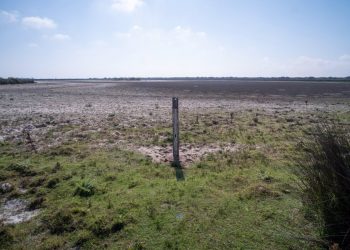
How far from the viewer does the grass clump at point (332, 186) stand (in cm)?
412

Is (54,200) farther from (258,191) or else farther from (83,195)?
(258,191)

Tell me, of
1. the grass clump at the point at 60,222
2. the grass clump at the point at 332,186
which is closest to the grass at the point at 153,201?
the grass clump at the point at 60,222

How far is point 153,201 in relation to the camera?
6188 mm

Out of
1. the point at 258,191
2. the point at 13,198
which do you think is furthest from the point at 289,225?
the point at 13,198

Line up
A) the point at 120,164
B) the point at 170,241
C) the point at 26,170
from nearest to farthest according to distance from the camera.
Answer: the point at 170,241
the point at 26,170
the point at 120,164

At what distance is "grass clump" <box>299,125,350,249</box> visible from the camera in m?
4.12

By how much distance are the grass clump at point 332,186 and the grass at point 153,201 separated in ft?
1.20

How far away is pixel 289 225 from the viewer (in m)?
5.07

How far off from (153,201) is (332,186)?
11.3 ft

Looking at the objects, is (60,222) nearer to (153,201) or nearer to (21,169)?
(153,201)

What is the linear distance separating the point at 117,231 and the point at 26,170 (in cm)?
442

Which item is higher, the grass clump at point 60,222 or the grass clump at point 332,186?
the grass clump at point 332,186

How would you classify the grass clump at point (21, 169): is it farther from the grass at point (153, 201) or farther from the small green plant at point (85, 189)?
the small green plant at point (85, 189)

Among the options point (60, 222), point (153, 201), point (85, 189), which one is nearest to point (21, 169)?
point (85, 189)
